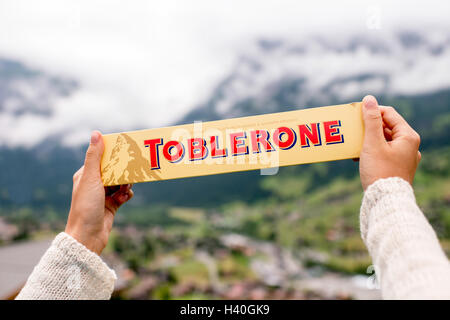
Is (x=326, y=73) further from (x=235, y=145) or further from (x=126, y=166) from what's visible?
(x=126, y=166)

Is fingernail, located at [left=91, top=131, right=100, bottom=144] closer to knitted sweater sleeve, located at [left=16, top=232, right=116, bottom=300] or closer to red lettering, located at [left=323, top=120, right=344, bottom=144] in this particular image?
knitted sweater sleeve, located at [left=16, top=232, right=116, bottom=300]

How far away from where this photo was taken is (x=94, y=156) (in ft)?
1.51

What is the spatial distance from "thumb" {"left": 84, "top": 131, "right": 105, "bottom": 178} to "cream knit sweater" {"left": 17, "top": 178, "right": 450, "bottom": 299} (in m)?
0.11

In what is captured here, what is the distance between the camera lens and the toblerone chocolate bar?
44cm

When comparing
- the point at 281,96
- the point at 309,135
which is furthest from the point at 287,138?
the point at 281,96

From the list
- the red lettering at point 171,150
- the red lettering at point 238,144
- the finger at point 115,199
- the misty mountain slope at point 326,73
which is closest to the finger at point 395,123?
the red lettering at point 238,144

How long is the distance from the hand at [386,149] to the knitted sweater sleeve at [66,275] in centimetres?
44

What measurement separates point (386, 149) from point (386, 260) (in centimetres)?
17

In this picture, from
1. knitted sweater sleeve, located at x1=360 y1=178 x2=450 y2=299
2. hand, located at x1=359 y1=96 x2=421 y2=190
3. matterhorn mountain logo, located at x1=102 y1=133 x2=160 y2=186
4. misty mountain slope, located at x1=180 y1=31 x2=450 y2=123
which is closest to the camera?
knitted sweater sleeve, located at x1=360 y1=178 x2=450 y2=299

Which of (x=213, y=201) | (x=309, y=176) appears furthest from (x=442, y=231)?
(x=213, y=201)

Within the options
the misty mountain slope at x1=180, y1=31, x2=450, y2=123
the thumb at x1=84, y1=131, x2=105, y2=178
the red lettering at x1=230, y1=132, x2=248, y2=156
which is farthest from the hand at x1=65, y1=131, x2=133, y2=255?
the misty mountain slope at x1=180, y1=31, x2=450, y2=123

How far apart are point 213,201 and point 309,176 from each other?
0.64 metres

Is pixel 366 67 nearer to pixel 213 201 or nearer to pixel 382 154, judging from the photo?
pixel 213 201
